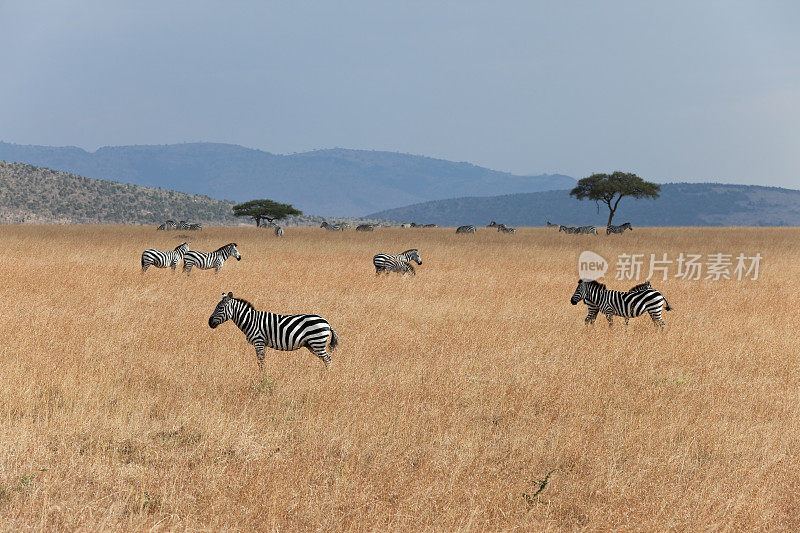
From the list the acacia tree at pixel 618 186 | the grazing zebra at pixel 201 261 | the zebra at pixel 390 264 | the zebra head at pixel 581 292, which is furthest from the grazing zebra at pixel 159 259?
the acacia tree at pixel 618 186

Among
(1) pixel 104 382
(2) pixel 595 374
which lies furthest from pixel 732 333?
(1) pixel 104 382

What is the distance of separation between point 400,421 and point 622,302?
252 inches

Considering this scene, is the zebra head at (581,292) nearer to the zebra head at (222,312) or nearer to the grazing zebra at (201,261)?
the zebra head at (222,312)

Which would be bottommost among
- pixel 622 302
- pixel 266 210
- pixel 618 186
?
pixel 622 302

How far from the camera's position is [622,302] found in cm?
1133

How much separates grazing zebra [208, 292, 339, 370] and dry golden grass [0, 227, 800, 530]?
410 millimetres

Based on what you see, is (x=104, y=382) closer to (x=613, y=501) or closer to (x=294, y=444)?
(x=294, y=444)

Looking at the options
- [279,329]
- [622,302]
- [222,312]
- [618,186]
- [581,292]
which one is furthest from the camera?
[618,186]

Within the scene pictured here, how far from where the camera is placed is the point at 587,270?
21.6 meters

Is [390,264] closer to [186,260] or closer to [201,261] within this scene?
[201,261]

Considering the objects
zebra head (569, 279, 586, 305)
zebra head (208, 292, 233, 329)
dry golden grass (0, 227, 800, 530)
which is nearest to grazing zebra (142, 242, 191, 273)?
dry golden grass (0, 227, 800, 530)

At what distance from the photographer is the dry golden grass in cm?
484

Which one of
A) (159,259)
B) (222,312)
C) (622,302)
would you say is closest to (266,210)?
(159,259)

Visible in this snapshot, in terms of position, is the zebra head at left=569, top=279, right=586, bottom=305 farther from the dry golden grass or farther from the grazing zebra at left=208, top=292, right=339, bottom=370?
the grazing zebra at left=208, top=292, right=339, bottom=370
